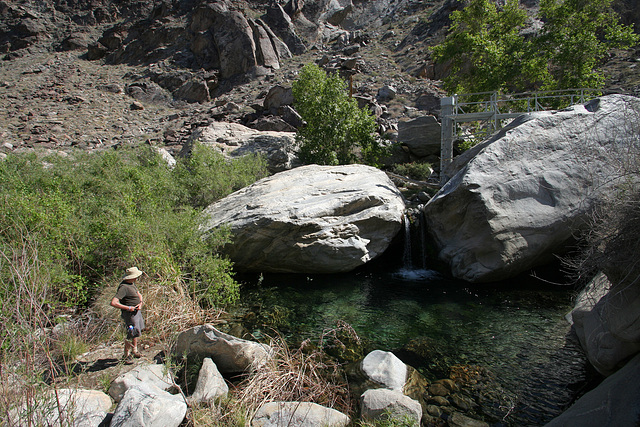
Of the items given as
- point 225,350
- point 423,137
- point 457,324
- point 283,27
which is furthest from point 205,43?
point 225,350

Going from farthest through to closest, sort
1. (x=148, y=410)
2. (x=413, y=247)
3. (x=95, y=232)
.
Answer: (x=413, y=247), (x=95, y=232), (x=148, y=410)

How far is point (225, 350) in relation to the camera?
6.10m

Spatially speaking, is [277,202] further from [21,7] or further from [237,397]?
[21,7]

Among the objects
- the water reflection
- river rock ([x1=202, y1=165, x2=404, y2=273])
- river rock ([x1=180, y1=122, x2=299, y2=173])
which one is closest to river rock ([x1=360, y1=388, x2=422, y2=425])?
the water reflection

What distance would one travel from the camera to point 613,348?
5121 millimetres

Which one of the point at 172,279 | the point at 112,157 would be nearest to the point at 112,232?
the point at 172,279

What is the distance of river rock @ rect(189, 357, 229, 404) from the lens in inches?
206

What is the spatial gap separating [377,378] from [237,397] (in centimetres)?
210

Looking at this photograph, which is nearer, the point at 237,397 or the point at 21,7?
the point at 237,397

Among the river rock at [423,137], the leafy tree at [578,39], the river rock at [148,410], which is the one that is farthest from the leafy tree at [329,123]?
the river rock at [148,410]

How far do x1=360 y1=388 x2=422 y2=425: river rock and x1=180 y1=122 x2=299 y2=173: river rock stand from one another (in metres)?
13.5

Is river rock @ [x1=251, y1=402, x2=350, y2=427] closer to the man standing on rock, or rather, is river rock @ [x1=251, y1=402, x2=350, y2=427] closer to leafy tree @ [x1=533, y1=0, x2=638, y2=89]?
the man standing on rock

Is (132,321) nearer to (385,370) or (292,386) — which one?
(292,386)

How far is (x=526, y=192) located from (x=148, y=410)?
9707mm
